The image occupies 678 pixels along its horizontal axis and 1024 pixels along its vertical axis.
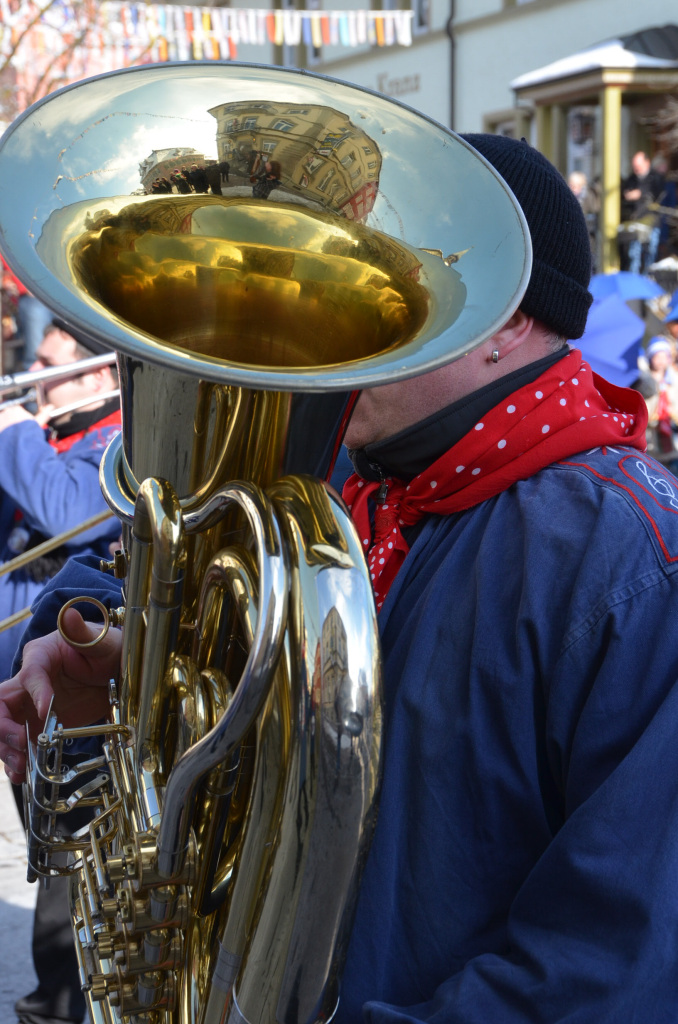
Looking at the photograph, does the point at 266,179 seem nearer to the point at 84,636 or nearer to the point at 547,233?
the point at 547,233

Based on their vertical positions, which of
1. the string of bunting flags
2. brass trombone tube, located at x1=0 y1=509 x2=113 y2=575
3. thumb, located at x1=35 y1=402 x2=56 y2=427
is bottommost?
brass trombone tube, located at x1=0 y1=509 x2=113 y2=575

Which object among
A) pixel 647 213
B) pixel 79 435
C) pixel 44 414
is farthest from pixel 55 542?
pixel 647 213

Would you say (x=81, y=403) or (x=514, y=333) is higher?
(x=514, y=333)

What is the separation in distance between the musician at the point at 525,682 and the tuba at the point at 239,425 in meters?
0.17

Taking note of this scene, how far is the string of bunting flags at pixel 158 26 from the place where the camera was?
11.4 meters

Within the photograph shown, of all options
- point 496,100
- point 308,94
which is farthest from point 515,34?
point 308,94

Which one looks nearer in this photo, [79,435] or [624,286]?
[79,435]

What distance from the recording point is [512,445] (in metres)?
1.32

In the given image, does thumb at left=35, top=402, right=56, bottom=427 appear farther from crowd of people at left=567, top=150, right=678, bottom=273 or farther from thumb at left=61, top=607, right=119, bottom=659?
crowd of people at left=567, top=150, right=678, bottom=273

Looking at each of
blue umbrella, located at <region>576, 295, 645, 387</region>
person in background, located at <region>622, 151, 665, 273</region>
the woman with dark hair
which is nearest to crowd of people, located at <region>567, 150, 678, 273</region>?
person in background, located at <region>622, 151, 665, 273</region>

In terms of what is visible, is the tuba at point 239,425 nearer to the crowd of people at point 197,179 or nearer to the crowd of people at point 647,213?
the crowd of people at point 197,179

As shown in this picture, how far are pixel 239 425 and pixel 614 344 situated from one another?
16.8ft

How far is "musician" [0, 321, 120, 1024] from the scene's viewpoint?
2.79m

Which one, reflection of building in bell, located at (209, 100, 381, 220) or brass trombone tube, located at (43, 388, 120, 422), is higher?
reflection of building in bell, located at (209, 100, 381, 220)
